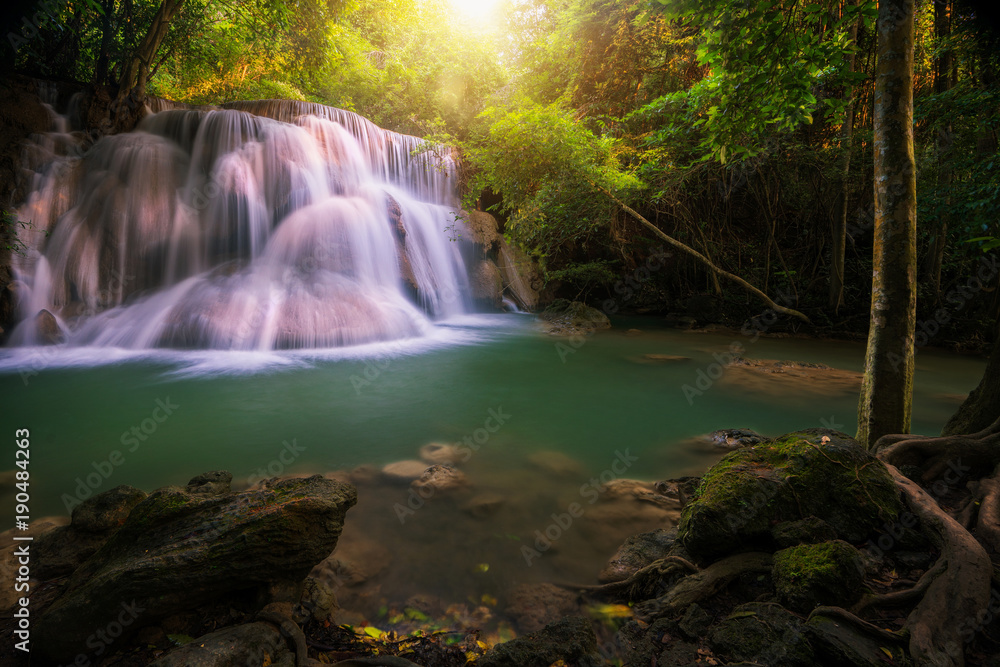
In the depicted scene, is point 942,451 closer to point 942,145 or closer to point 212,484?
point 212,484

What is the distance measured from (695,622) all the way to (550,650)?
751 mm

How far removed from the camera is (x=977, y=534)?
247 centimetres

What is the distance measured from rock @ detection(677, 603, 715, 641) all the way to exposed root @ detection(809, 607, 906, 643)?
18.2 inches

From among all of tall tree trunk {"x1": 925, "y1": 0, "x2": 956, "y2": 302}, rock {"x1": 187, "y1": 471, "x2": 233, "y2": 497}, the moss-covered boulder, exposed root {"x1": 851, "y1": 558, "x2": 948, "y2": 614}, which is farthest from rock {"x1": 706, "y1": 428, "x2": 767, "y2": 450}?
tall tree trunk {"x1": 925, "y1": 0, "x2": 956, "y2": 302}

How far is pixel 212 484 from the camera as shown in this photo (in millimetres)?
3320

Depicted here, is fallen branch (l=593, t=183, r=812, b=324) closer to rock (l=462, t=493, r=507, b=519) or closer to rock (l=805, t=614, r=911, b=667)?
rock (l=462, t=493, r=507, b=519)

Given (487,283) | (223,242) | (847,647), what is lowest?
(847,647)

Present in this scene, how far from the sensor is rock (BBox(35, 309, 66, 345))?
28.3 feet

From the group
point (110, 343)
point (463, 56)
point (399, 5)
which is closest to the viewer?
point (110, 343)

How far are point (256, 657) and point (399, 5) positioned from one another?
2481 centimetres

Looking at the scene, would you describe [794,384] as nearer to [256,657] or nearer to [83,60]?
[256,657]

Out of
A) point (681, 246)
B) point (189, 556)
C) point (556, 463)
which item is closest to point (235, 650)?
point (189, 556)

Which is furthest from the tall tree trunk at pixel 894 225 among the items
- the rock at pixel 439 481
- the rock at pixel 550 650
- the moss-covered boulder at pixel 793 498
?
the rock at pixel 439 481

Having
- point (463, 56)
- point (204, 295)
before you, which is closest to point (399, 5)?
point (463, 56)
